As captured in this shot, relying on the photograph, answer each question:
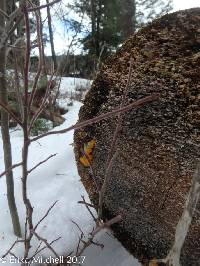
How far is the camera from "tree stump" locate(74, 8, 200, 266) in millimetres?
1838

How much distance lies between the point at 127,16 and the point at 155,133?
47.3ft

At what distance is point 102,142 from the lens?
89.5 inches

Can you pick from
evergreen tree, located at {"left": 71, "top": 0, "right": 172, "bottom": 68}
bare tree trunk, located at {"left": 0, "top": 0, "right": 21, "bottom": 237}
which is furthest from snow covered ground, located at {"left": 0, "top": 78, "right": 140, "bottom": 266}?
evergreen tree, located at {"left": 71, "top": 0, "right": 172, "bottom": 68}

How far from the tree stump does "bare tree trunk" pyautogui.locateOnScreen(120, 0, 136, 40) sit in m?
13.5

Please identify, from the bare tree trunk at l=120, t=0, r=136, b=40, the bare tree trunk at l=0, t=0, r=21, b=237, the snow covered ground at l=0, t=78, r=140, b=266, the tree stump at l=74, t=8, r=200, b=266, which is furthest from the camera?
the bare tree trunk at l=120, t=0, r=136, b=40

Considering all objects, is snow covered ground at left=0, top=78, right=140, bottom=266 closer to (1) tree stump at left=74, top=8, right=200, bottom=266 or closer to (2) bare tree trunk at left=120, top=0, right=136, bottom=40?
(1) tree stump at left=74, top=8, right=200, bottom=266

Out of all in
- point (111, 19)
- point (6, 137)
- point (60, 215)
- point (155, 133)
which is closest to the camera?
point (155, 133)

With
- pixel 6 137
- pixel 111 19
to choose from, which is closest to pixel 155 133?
pixel 6 137

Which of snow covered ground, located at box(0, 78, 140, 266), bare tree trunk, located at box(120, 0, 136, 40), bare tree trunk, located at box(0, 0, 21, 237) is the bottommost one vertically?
snow covered ground, located at box(0, 78, 140, 266)

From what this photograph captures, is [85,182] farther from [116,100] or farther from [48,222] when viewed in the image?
[116,100]

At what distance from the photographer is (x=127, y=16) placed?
51.2 feet

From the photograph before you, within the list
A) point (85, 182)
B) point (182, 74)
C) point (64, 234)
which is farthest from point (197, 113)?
point (64, 234)

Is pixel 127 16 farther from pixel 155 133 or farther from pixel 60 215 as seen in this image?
pixel 155 133

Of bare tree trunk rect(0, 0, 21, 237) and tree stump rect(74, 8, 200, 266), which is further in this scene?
bare tree trunk rect(0, 0, 21, 237)
